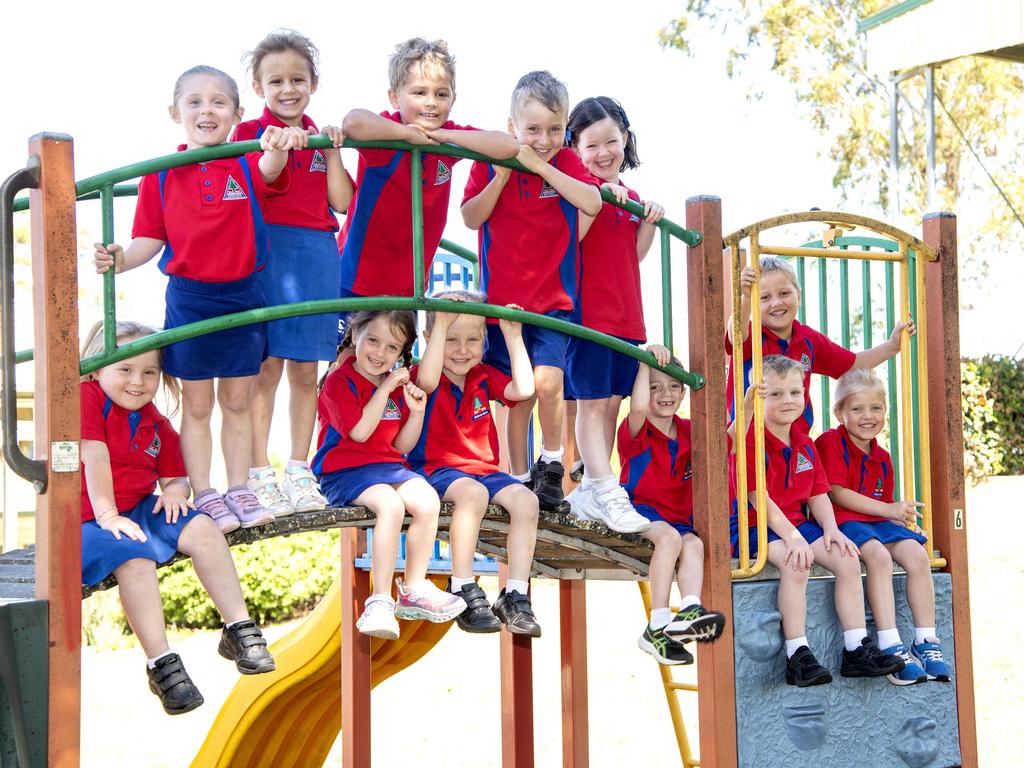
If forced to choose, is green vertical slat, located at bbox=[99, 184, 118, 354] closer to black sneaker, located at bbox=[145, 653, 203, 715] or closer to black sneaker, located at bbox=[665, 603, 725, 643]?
black sneaker, located at bbox=[145, 653, 203, 715]

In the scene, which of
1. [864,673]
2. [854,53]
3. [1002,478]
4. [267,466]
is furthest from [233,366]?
[854,53]

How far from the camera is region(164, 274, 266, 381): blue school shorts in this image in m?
4.21

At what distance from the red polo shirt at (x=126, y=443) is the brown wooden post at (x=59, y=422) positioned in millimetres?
398

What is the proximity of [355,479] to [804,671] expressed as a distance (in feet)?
5.82

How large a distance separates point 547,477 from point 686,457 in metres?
0.62

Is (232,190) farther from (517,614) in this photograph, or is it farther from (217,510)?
(517,614)

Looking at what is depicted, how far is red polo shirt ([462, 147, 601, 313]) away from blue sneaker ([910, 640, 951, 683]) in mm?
1965

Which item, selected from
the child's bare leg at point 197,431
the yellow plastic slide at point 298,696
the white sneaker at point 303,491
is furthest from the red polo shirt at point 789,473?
the yellow plastic slide at point 298,696

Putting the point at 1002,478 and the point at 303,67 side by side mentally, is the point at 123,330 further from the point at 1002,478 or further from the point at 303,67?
the point at 1002,478

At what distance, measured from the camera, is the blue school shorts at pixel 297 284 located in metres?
4.45

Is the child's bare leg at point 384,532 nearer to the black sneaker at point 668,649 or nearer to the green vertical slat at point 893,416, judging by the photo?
the black sneaker at point 668,649

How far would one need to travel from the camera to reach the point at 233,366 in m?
4.29

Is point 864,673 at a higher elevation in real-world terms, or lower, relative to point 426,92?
lower

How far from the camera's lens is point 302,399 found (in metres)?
4.54
